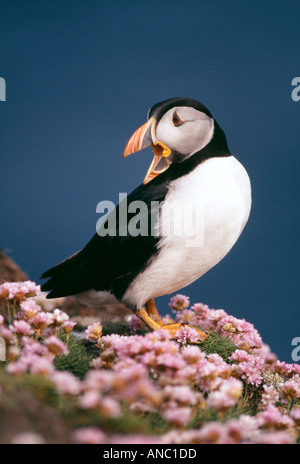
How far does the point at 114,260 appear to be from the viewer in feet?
12.0

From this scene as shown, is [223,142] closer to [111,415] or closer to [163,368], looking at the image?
[163,368]

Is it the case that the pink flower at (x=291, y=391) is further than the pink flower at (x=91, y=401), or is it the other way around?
the pink flower at (x=291, y=391)

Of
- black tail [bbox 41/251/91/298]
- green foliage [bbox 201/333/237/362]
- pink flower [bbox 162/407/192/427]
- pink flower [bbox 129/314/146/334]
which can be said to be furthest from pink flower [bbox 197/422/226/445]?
pink flower [bbox 129/314/146/334]

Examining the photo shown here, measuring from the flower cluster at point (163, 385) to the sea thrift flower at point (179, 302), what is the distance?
102 cm

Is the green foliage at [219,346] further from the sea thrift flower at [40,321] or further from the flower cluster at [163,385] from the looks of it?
the sea thrift flower at [40,321]

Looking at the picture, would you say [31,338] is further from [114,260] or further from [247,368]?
[247,368]

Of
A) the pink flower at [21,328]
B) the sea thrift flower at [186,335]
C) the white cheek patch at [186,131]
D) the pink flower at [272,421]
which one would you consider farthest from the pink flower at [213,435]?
the white cheek patch at [186,131]

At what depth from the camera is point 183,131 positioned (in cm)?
359

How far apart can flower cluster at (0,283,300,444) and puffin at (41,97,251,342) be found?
55cm

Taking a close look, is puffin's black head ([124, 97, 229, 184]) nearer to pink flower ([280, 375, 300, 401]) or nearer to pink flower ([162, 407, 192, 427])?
pink flower ([280, 375, 300, 401])

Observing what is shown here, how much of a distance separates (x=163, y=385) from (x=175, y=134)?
2148 millimetres

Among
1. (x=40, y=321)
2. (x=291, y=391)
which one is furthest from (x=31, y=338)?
(x=291, y=391)

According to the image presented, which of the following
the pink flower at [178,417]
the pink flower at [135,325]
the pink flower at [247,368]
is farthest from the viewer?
the pink flower at [135,325]

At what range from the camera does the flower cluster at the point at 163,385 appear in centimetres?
157
